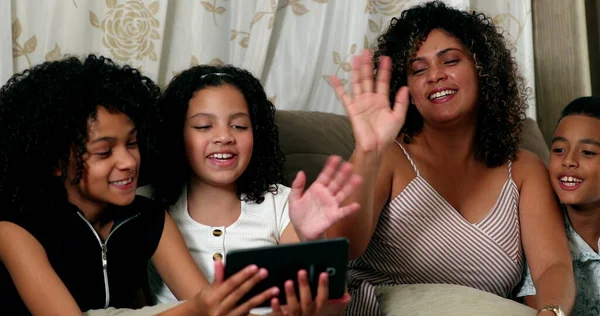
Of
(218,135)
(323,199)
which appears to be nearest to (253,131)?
(218,135)

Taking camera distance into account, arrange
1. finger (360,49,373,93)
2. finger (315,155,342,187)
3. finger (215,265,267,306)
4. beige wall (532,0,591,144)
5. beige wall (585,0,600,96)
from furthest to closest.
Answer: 1. beige wall (585,0,600,96)
2. beige wall (532,0,591,144)
3. finger (360,49,373,93)
4. finger (315,155,342,187)
5. finger (215,265,267,306)

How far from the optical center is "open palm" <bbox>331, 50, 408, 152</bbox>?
142 centimetres

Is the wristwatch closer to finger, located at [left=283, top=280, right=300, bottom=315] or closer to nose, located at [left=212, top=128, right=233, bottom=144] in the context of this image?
finger, located at [left=283, top=280, right=300, bottom=315]

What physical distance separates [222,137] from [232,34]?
0.64 meters

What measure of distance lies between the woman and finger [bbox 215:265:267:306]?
50cm

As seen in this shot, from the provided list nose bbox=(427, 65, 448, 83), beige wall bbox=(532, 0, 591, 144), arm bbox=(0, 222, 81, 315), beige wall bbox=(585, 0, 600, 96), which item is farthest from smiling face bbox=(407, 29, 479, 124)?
beige wall bbox=(585, 0, 600, 96)

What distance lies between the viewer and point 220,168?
1.59m

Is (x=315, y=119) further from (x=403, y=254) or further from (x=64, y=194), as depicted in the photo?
(x=64, y=194)

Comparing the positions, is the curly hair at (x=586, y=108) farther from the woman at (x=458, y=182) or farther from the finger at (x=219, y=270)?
the finger at (x=219, y=270)

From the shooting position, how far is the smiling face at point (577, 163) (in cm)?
172

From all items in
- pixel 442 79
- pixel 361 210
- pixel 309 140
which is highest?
A: pixel 442 79

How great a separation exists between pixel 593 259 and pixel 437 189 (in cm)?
39

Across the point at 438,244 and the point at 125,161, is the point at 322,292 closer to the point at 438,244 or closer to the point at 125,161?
the point at 125,161

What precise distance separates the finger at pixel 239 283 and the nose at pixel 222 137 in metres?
0.44
